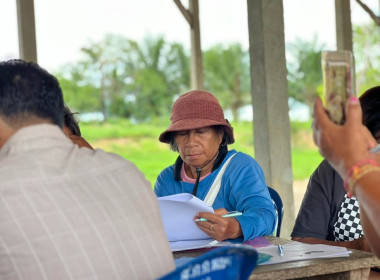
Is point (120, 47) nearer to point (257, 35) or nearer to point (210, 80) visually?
point (210, 80)

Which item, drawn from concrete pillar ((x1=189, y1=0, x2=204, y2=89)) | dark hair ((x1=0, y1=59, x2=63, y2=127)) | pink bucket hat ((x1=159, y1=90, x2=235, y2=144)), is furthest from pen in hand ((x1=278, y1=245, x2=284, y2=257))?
concrete pillar ((x1=189, y1=0, x2=204, y2=89))

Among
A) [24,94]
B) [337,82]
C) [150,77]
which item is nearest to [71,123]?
[24,94]

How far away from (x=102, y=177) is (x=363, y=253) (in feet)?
3.63

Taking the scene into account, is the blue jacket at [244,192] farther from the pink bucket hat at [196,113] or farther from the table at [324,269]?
the table at [324,269]

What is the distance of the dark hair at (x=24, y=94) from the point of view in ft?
5.30

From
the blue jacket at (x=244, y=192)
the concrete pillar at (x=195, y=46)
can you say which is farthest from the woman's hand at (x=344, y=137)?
the concrete pillar at (x=195, y=46)

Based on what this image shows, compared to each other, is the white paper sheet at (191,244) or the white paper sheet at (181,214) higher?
the white paper sheet at (181,214)

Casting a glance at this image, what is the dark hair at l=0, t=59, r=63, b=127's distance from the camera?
5.30ft

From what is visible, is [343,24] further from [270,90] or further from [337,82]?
[337,82]

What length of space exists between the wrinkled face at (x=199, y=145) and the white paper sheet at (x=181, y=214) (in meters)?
0.59

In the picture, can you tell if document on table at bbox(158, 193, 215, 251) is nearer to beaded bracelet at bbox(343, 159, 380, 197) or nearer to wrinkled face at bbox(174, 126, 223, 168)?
wrinkled face at bbox(174, 126, 223, 168)

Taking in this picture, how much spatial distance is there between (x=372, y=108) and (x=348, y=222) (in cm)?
46

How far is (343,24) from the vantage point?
21.2 ft

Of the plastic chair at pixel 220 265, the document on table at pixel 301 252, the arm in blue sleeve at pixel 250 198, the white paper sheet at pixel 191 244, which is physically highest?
the plastic chair at pixel 220 265
